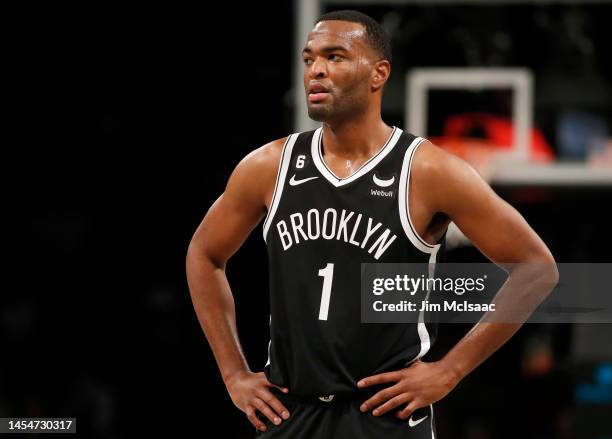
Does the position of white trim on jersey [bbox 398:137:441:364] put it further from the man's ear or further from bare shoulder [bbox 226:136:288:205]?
bare shoulder [bbox 226:136:288:205]

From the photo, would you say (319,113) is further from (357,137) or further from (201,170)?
(201,170)

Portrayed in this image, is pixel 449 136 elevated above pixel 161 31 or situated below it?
below

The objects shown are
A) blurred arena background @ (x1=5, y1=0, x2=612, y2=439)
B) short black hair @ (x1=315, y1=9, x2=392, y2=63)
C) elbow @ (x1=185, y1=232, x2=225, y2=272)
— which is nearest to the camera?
short black hair @ (x1=315, y1=9, x2=392, y2=63)

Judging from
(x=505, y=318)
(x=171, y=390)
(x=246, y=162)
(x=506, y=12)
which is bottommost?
(x=171, y=390)

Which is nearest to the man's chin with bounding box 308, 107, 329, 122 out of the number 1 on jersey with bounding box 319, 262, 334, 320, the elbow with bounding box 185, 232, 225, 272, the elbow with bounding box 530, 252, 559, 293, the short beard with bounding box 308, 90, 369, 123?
the short beard with bounding box 308, 90, 369, 123

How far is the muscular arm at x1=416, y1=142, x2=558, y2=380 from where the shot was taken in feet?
9.12

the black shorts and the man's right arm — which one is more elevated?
the man's right arm

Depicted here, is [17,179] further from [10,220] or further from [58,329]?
[58,329]

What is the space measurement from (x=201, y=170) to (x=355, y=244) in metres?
5.36

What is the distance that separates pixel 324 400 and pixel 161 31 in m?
6.06

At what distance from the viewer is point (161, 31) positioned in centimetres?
844

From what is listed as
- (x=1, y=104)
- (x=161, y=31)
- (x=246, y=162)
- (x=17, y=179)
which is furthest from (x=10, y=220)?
(x=246, y=162)

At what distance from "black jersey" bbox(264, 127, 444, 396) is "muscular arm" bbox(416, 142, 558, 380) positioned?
93 millimetres

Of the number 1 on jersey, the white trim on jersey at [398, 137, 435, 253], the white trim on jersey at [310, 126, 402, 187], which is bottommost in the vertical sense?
the number 1 on jersey
